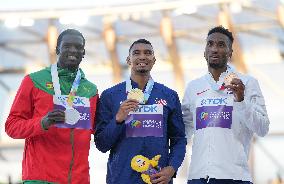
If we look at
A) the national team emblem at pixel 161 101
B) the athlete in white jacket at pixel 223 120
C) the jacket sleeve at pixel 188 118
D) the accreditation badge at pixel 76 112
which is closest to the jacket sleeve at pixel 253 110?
the athlete in white jacket at pixel 223 120

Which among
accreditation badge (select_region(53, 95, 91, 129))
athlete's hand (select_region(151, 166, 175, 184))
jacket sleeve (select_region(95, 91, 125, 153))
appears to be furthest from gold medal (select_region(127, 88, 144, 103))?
athlete's hand (select_region(151, 166, 175, 184))

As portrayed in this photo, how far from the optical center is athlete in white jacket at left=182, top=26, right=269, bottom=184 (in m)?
4.14

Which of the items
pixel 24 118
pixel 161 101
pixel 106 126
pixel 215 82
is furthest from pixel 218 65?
pixel 24 118

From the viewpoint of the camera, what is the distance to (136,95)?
4.03 metres

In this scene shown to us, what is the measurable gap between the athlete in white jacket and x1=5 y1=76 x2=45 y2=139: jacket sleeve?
1200 mm

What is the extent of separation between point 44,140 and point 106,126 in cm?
46

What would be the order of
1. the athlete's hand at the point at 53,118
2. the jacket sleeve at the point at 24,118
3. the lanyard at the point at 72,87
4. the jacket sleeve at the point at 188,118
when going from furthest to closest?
1. the jacket sleeve at the point at 188,118
2. the lanyard at the point at 72,87
3. the jacket sleeve at the point at 24,118
4. the athlete's hand at the point at 53,118

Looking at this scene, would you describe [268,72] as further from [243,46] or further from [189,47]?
[189,47]

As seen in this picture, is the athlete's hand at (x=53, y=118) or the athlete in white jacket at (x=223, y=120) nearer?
the athlete's hand at (x=53, y=118)

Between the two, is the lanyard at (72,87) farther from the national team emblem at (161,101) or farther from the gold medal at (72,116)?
the national team emblem at (161,101)

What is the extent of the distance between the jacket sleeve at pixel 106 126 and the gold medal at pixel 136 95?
21cm

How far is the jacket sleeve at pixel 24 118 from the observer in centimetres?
387

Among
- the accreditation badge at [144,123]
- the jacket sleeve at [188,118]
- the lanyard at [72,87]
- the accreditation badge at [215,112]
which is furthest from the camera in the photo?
the jacket sleeve at [188,118]

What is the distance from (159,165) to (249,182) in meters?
0.70
